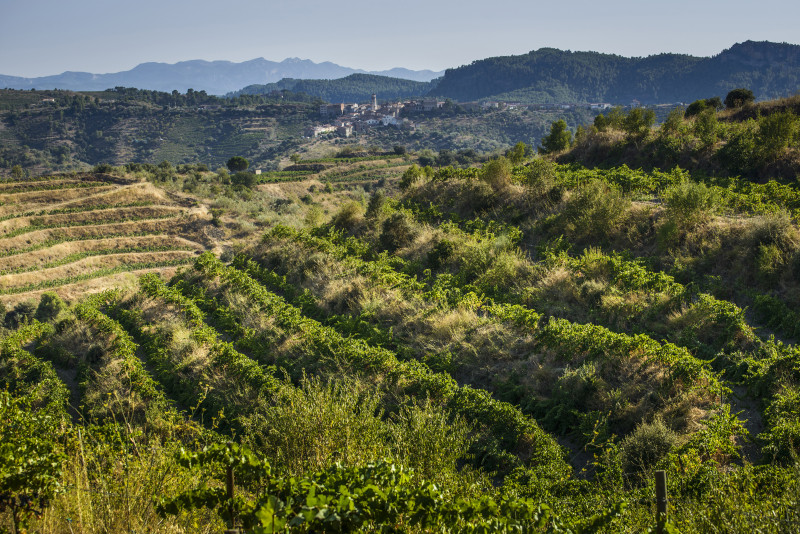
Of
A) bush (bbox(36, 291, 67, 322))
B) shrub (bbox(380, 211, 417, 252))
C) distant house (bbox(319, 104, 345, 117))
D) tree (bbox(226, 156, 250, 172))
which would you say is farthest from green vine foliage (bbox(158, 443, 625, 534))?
distant house (bbox(319, 104, 345, 117))

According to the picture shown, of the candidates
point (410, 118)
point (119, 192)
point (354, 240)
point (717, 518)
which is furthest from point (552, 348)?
point (410, 118)

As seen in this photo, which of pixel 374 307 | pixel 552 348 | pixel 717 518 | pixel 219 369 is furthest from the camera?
pixel 374 307

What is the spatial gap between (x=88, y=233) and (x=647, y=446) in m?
40.0

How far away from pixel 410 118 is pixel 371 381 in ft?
414

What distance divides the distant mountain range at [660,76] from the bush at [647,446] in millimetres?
151669

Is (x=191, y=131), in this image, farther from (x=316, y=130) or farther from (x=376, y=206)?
(x=376, y=206)

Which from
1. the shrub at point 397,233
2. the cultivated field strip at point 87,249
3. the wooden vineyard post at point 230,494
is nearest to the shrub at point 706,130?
the shrub at point 397,233

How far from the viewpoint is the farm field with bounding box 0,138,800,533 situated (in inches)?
165

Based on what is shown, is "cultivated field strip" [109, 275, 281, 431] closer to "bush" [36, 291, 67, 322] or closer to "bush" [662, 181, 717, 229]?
"bush" [36, 291, 67, 322]

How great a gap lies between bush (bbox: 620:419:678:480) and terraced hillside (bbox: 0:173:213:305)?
27.6 m

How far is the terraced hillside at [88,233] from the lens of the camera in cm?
2955

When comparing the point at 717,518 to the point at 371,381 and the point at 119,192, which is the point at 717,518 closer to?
the point at 371,381

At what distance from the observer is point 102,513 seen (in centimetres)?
434

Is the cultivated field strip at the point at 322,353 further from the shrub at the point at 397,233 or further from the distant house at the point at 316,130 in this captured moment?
the distant house at the point at 316,130
